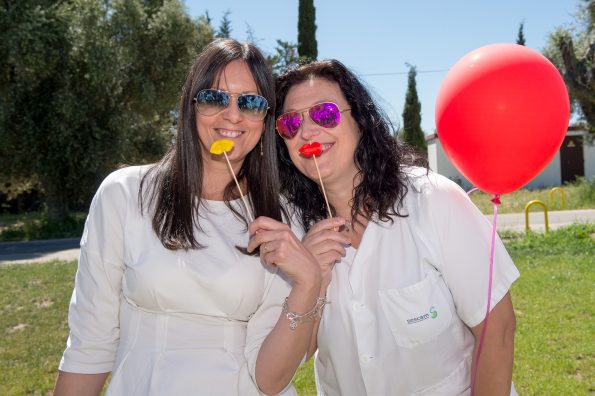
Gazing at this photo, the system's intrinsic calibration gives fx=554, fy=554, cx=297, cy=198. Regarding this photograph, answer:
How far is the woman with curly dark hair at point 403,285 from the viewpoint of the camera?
77.8 inches

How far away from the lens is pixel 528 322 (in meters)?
5.70

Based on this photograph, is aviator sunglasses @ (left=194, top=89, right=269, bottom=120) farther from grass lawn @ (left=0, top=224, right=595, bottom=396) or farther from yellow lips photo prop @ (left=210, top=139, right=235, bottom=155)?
grass lawn @ (left=0, top=224, right=595, bottom=396)

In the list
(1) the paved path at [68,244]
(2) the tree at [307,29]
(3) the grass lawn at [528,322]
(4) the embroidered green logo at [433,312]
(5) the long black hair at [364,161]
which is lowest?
(1) the paved path at [68,244]

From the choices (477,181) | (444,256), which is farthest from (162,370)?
(477,181)

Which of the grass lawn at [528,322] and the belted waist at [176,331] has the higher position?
the belted waist at [176,331]

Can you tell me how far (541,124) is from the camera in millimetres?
2102

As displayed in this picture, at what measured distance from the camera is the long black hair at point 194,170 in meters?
2.10

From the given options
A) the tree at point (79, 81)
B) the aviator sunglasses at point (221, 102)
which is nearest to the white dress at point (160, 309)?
the aviator sunglasses at point (221, 102)

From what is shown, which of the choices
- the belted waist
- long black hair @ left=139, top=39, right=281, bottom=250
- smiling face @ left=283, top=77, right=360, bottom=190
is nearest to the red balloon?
smiling face @ left=283, top=77, right=360, bottom=190

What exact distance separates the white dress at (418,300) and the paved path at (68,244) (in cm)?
1045

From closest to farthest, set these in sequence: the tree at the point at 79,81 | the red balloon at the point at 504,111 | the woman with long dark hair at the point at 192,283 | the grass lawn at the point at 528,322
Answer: the woman with long dark hair at the point at 192,283, the red balloon at the point at 504,111, the grass lawn at the point at 528,322, the tree at the point at 79,81

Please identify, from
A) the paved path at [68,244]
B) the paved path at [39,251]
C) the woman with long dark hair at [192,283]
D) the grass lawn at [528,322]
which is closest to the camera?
the woman with long dark hair at [192,283]

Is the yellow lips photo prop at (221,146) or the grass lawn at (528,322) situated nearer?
the yellow lips photo prop at (221,146)

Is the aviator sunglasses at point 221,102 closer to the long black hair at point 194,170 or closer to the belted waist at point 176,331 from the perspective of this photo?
the long black hair at point 194,170
